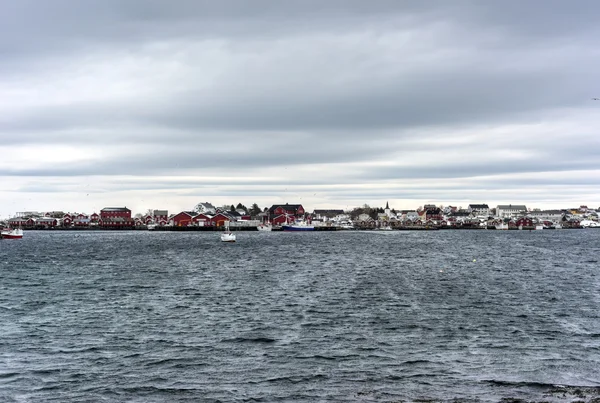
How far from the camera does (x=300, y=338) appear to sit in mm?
27922

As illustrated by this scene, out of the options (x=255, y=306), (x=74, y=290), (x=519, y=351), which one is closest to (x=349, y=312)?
(x=255, y=306)

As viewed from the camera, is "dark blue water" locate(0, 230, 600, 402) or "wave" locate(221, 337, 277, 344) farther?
"wave" locate(221, 337, 277, 344)

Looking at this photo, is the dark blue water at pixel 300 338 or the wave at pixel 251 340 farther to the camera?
the wave at pixel 251 340

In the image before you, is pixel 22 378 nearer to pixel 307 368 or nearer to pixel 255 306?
pixel 307 368

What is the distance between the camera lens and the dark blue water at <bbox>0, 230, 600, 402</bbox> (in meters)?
20.2

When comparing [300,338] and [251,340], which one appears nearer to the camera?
[251,340]

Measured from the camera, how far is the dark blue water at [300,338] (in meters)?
20.2

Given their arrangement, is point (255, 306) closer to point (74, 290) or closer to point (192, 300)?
point (192, 300)

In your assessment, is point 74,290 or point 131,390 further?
point 74,290

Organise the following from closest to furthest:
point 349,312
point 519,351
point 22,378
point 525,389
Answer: point 525,389, point 22,378, point 519,351, point 349,312

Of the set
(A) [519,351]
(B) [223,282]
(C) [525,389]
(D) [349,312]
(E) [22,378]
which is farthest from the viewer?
(B) [223,282]

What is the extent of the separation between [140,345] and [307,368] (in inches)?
321

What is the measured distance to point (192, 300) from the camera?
3997 cm

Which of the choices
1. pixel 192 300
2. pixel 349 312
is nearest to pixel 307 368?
pixel 349 312
